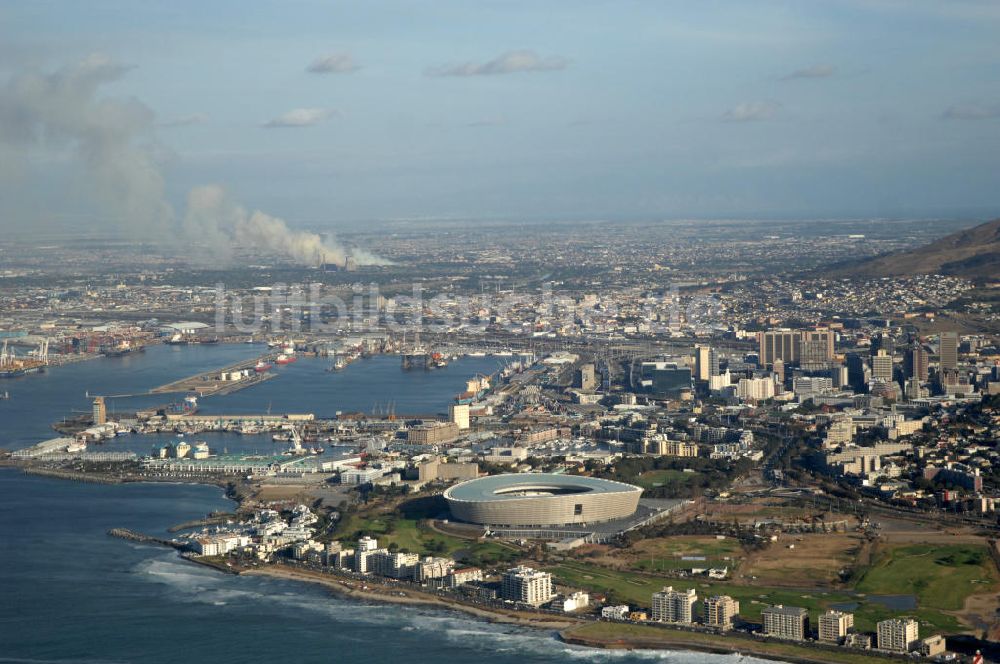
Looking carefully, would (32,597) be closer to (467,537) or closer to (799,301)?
(467,537)

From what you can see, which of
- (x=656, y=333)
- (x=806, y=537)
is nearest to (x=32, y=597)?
(x=806, y=537)

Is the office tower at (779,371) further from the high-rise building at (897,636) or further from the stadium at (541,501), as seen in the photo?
the high-rise building at (897,636)

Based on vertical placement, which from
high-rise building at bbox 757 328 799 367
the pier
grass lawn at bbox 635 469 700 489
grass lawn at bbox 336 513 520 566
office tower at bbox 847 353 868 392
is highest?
high-rise building at bbox 757 328 799 367

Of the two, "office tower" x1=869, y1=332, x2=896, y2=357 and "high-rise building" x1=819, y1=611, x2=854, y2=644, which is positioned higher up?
"office tower" x1=869, y1=332, x2=896, y2=357

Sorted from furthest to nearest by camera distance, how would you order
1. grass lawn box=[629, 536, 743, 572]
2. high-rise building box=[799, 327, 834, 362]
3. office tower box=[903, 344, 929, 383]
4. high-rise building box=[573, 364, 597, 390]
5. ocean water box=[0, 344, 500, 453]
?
high-rise building box=[799, 327, 834, 362]
high-rise building box=[573, 364, 597, 390]
office tower box=[903, 344, 929, 383]
ocean water box=[0, 344, 500, 453]
grass lawn box=[629, 536, 743, 572]

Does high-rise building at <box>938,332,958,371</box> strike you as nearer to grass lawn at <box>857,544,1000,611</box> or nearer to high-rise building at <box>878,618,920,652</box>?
grass lawn at <box>857,544,1000,611</box>

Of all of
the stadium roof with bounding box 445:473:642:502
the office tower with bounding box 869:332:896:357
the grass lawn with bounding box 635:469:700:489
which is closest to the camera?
the stadium roof with bounding box 445:473:642:502

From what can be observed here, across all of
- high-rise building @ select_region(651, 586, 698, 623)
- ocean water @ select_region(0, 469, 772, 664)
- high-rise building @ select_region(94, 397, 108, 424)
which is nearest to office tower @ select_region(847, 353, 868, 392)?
high-rise building @ select_region(94, 397, 108, 424)

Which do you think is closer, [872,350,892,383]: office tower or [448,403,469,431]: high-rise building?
[448,403,469,431]: high-rise building
